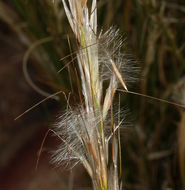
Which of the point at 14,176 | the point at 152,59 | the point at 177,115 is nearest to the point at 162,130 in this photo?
the point at 177,115

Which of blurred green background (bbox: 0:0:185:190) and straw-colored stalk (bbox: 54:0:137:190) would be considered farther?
blurred green background (bbox: 0:0:185:190)

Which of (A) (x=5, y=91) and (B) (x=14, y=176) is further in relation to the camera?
(A) (x=5, y=91)

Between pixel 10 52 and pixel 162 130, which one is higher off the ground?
pixel 10 52

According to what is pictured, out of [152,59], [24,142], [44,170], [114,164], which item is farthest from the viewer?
[24,142]

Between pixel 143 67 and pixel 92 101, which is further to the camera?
pixel 143 67

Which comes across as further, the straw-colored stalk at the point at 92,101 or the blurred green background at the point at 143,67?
the blurred green background at the point at 143,67

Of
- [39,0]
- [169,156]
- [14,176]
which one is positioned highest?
[39,0]

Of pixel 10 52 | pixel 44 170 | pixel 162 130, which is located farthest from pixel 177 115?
pixel 10 52

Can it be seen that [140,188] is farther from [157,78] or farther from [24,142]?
[24,142]

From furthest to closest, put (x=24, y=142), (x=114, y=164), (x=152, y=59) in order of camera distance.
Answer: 1. (x=24, y=142)
2. (x=152, y=59)
3. (x=114, y=164)
